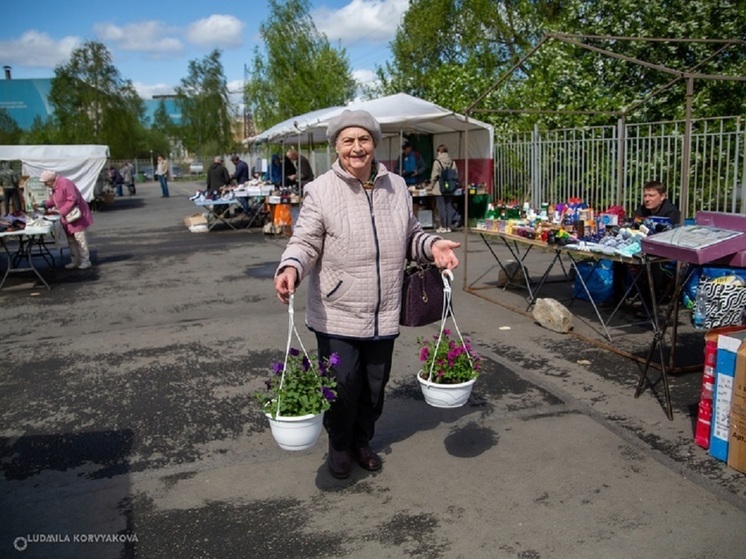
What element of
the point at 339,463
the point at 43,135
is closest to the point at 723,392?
the point at 339,463

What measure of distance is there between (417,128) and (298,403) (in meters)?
14.2

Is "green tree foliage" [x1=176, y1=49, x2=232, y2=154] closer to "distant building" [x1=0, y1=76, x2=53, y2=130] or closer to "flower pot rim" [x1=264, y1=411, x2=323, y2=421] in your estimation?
"distant building" [x1=0, y1=76, x2=53, y2=130]

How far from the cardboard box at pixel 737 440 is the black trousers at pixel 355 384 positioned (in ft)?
6.39

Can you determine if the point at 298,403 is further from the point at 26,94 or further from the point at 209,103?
the point at 26,94

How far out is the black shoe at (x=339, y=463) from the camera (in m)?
3.66

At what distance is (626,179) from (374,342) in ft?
33.8

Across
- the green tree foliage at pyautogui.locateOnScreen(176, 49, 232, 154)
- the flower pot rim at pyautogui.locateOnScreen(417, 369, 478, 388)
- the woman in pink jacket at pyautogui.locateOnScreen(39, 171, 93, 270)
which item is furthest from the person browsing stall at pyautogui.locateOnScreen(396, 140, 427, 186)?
the green tree foliage at pyautogui.locateOnScreen(176, 49, 232, 154)

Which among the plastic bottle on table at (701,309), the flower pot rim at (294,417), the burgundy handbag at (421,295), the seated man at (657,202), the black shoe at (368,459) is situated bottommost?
the black shoe at (368,459)

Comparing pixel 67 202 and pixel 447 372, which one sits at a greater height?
pixel 67 202

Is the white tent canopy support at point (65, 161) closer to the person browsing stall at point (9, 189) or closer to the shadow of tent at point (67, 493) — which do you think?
the person browsing stall at point (9, 189)

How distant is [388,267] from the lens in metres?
3.41

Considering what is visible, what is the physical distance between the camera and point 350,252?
3.34 meters

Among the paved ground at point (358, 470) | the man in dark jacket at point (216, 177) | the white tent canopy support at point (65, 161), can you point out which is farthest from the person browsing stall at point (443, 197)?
the white tent canopy support at point (65, 161)

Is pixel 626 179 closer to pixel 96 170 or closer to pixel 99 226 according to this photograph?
pixel 99 226
